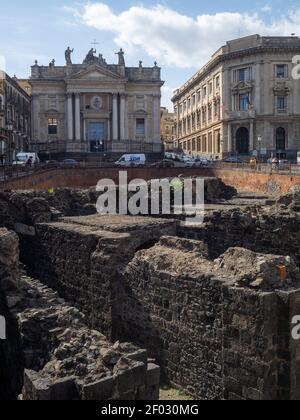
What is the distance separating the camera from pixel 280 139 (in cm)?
5697

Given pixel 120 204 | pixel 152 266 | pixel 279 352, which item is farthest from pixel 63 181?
pixel 279 352

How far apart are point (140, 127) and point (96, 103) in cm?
565

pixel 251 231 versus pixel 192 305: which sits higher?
pixel 251 231

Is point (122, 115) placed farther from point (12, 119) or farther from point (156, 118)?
point (12, 119)

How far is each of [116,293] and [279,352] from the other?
158 inches

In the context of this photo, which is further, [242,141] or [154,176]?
[242,141]

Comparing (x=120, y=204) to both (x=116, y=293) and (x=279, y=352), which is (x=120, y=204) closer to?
(x=116, y=293)

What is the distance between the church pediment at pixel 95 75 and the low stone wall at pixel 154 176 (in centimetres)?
1772

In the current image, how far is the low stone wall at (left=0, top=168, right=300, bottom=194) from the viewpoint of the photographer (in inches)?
1234

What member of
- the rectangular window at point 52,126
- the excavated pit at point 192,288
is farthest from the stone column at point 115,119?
the excavated pit at point 192,288

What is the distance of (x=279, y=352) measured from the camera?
25.2 feet

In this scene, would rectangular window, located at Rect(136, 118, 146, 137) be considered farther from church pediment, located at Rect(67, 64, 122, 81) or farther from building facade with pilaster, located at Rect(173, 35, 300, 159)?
building facade with pilaster, located at Rect(173, 35, 300, 159)

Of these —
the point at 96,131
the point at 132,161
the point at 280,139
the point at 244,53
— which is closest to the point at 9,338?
the point at 132,161

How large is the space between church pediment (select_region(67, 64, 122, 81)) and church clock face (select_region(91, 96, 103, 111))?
2228 mm
